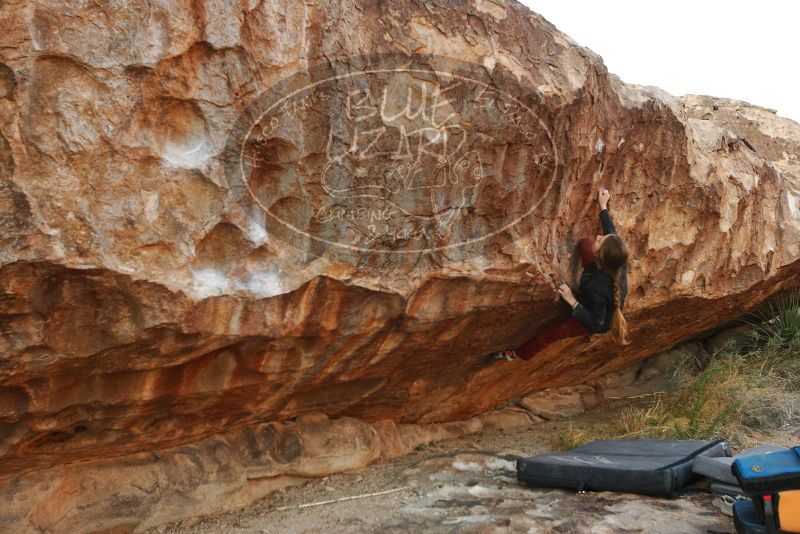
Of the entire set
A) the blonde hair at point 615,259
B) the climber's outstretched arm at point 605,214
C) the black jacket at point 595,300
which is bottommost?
the black jacket at point 595,300

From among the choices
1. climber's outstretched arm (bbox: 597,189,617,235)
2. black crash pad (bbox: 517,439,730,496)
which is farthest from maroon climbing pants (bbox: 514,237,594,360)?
black crash pad (bbox: 517,439,730,496)

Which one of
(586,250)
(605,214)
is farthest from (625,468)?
(605,214)

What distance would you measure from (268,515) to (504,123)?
193cm

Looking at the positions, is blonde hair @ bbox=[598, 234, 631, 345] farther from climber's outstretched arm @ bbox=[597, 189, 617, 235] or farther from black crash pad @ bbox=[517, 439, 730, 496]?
black crash pad @ bbox=[517, 439, 730, 496]

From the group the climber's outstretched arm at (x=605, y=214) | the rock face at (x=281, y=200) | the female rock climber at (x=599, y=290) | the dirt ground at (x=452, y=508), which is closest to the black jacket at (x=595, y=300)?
the female rock climber at (x=599, y=290)

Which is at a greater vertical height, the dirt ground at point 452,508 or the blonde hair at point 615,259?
the blonde hair at point 615,259

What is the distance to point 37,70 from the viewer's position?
2.01m

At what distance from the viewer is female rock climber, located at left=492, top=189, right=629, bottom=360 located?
3246mm

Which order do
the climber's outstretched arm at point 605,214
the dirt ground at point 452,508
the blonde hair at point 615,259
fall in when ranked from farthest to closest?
the climber's outstretched arm at point 605,214
the blonde hair at point 615,259
the dirt ground at point 452,508

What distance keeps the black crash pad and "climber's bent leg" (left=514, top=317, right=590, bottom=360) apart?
54cm

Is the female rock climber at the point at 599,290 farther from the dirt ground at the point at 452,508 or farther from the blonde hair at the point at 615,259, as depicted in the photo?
the dirt ground at the point at 452,508

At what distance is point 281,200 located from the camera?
2551mm

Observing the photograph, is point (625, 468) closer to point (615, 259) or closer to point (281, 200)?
point (615, 259)

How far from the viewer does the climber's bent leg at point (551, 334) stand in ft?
11.4
